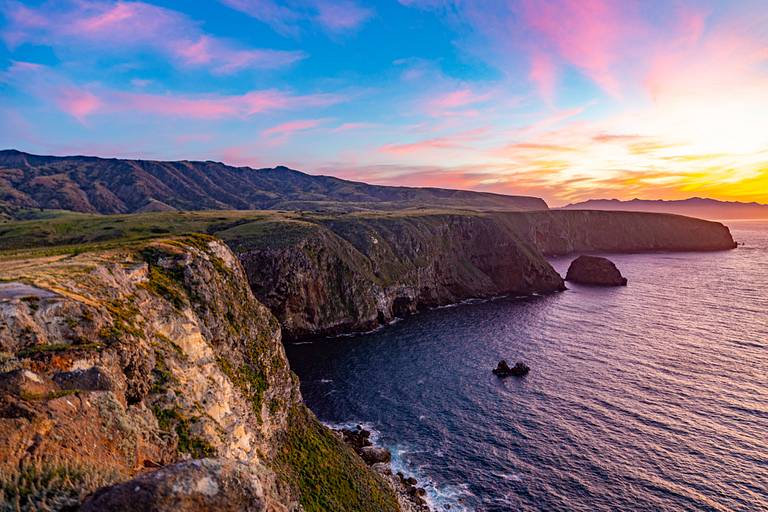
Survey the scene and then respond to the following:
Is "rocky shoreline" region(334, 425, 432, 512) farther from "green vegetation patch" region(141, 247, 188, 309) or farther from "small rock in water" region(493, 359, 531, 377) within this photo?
"small rock in water" region(493, 359, 531, 377)

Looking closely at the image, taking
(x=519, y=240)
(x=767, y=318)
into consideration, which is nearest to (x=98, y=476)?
(x=767, y=318)

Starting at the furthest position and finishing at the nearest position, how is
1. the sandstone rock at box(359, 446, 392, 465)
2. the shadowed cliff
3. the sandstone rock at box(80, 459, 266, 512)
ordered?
1. the shadowed cliff
2. the sandstone rock at box(359, 446, 392, 465)
3. the sandstone rock at box(80, 459, 266, 512)

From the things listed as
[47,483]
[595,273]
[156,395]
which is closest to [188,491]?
[47,483]

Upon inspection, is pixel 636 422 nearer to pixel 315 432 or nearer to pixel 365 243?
pixel 315 432

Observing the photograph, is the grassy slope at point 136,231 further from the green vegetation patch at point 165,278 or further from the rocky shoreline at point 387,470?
the green vegetation patch at point 165,278

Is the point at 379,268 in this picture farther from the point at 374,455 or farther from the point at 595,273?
the point at 595,273

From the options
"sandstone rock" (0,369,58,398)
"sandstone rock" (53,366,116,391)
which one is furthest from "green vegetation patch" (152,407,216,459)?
"sandstone rock" (0,369,58,398)

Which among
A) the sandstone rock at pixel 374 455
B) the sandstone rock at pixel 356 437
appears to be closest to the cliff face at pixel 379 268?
the sandstone rock at pixel 356 437
